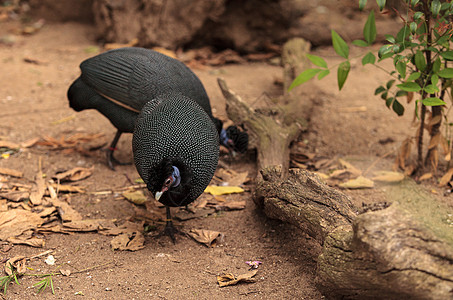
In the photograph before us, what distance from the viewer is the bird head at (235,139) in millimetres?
4094

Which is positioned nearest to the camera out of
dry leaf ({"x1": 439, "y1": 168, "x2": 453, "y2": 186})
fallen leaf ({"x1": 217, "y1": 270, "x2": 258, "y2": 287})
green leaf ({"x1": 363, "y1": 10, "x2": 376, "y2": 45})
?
fallen leaf ({"x1": 217, "y1": 270, "x2": 258, "y2": 287})

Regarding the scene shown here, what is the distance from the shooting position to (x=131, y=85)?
12.2 feet

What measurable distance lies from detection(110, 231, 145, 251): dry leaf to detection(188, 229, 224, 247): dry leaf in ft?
1.16

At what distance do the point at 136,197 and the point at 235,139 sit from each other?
0.99 meters

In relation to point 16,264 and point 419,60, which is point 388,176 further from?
point 16,264

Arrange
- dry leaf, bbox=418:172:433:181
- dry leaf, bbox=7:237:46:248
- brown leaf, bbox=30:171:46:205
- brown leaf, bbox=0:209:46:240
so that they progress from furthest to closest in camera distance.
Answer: dry leaf, bbox=418:172:433:181
brown leaf, bbox=30:171:46:205
brown leaf, bbox=0:209:46:240
dry leaf, bbox=7:237:46:248

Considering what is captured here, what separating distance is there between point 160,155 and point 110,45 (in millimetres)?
4302

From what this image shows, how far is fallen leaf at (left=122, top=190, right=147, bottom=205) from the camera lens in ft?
12.4

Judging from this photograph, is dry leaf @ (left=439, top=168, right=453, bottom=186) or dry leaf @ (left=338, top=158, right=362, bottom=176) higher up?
dry leaf @ (left=439, top=168, right=453, bottom=186)

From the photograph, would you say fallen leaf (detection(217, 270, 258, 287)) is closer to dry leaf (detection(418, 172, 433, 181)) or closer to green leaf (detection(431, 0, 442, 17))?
dry leaf (detection(418, 172, 433, 181))

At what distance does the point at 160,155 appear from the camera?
2918 millimetres

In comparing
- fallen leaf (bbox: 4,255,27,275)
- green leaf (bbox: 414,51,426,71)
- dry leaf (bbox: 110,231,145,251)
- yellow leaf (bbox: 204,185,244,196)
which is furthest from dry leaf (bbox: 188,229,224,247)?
green leaf (bbox: 414,51,426,71)

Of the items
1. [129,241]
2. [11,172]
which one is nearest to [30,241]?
[129,241]

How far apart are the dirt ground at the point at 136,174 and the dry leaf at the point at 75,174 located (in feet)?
0.27
